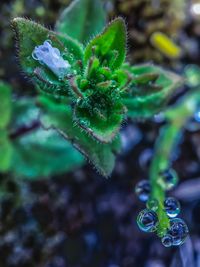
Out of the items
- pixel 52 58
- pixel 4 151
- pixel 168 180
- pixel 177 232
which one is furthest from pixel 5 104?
pixel 177 232

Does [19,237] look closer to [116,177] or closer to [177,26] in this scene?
[116,177]

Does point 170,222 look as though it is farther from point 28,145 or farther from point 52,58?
point 28,145

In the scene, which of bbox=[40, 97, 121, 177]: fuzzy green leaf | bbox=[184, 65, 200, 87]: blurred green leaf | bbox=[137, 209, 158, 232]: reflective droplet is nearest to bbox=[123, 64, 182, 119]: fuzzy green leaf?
bbox=[40, 97, 121, 177]: fuzzy green leaf

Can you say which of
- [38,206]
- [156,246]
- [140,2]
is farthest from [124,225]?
[140,2]

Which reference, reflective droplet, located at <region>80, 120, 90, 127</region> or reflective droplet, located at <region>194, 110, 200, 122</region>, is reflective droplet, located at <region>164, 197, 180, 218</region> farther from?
reflective droplet, located at <region>194, 110, 200, 122</region>

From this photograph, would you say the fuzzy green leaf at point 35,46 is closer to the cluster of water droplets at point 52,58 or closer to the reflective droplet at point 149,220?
the cluster of water droplets at point 52,58
